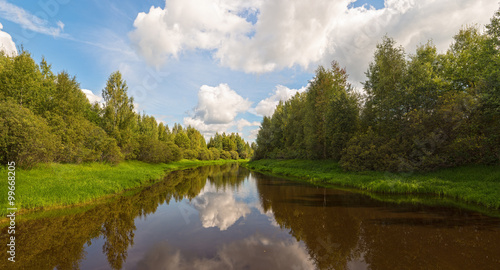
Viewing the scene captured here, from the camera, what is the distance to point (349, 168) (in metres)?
25.3

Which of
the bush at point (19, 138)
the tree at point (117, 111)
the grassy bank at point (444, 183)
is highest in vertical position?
the tree at point (117, 111)

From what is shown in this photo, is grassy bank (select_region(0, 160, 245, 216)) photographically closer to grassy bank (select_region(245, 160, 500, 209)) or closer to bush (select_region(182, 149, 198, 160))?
grassy bank (select_region(245, 160, 500, 209))

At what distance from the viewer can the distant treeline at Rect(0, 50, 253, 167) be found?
1593 cm

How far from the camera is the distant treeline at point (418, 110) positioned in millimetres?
17906

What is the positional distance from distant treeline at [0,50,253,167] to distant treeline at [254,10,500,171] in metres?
32.0

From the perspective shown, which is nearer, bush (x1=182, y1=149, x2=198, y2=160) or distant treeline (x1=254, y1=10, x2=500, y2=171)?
distant treeline (x1=254, y1=10, x2=500, y2=171)

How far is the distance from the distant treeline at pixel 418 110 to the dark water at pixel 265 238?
10.2 meters

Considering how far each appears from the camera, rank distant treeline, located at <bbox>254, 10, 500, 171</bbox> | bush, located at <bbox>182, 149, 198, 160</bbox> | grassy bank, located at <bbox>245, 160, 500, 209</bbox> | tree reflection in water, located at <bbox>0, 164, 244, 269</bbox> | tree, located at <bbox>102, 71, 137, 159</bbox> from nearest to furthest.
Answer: tree reflection in water, located at <bbox>0, 164, 244, 269</bbox>, grassy bank, located at <bbox>245, 160, 500, 209</bbox>, distant treeline, located at <bbox>254, 10, 500, 171</bbox>, tree, located at <bbox>102, 71, 137, 159</bbox>, bush, located at <bbox>182, 149, 198, 160</bbox>

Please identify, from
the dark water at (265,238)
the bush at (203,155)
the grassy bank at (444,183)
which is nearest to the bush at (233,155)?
the bush at (203,155)

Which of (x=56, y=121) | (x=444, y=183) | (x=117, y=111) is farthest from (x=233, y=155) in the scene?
(x=444, y=183)

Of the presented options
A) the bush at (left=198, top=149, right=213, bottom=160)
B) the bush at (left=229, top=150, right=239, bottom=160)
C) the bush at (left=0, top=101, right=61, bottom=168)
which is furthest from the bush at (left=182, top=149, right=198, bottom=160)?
the bush at (left=0, top=101, right=61, bottom=168)

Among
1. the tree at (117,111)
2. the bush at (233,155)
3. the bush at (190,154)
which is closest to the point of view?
the tree at (117,111)

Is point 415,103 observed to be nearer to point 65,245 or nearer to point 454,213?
point 454,213

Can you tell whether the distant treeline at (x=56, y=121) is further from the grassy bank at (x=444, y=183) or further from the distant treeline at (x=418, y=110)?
the distant treeline at (x=418, y=110)
